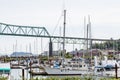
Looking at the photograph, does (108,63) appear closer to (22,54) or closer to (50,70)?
(50,70)

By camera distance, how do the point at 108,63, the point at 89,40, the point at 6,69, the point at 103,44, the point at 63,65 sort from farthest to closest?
the point at 103,44 → the point at 89,40 → the point at 108,63 → the point at 63,65 → the point at 6,69

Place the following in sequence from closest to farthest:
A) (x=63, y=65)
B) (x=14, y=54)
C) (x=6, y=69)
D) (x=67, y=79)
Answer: (x=67, y=79)
(x=6, y=69)
(x=63, y=65)
(x=14, y=54)

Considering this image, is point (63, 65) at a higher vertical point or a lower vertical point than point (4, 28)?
lower

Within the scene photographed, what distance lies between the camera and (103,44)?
478 ft

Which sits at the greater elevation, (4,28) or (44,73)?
(4,28)

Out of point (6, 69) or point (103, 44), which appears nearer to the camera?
point (6, 69)

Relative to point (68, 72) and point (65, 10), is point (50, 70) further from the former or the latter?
point (65, 10)

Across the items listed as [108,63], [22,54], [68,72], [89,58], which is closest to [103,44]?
[22,54]

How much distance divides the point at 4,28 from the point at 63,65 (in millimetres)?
99284

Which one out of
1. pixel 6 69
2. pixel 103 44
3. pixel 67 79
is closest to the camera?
pixel 67 79

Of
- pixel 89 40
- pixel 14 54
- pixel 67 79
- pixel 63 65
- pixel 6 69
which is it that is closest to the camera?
pixel 67 79

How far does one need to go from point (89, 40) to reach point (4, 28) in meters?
86.7

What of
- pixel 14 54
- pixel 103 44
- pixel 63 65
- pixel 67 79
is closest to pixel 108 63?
pixel 63 65

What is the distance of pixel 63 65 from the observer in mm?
50594
